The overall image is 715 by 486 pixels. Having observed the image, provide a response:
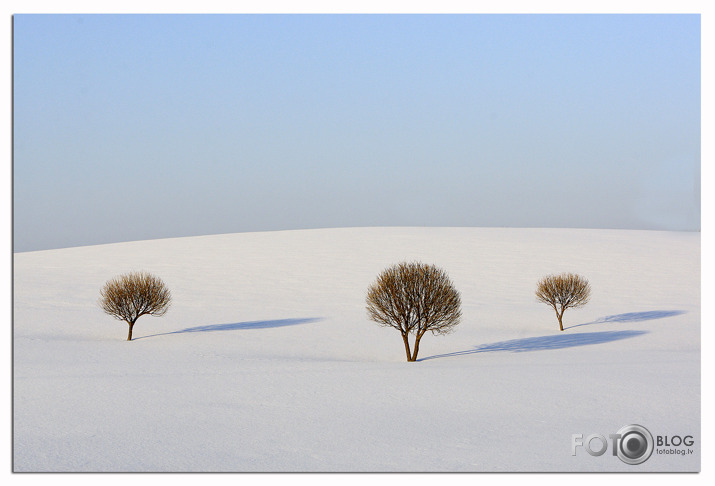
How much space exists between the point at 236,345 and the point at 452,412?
19128 mm

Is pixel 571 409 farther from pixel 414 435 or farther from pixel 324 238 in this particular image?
pixel 324 238

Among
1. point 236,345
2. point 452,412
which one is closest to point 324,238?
point 236,345

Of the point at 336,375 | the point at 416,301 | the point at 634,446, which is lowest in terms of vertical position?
the point at 634,446

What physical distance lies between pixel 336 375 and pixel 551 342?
52.9ft

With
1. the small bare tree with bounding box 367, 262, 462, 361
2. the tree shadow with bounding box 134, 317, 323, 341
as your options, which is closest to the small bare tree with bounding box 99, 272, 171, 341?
the tree shadow with bounding box 134, 317, 323, 341

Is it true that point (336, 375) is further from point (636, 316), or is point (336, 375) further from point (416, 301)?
point (636, 316)

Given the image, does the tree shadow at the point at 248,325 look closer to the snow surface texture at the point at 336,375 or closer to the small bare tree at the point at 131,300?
the snow surface texture at the point at 336,375

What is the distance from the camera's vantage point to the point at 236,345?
33656 millimetres

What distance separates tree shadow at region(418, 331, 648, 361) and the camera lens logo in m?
17.2

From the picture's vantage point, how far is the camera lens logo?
12266 millimetres

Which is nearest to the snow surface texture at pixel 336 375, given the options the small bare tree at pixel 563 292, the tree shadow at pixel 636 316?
the tree shadow at pixel 636 316

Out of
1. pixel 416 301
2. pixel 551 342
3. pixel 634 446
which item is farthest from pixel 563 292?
pixel 634 446

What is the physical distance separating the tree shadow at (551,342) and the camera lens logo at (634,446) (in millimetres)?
17240

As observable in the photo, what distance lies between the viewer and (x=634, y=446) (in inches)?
491
